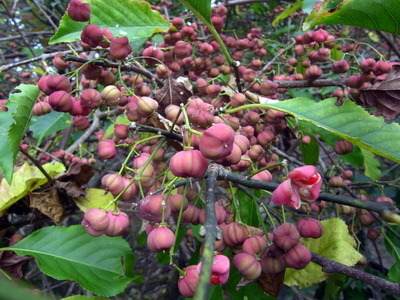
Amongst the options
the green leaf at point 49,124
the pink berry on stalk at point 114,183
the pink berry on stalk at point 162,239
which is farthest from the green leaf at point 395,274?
the green leaf at point 49,124

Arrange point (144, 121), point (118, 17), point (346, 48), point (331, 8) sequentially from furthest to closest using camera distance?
point (346, 48), point (118, 17), point (144, 121), point (331, 8)

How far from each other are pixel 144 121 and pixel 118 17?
724mm

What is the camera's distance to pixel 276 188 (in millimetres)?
799

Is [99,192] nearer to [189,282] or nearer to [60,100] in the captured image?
[60,100]

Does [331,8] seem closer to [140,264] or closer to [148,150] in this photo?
[148,150]

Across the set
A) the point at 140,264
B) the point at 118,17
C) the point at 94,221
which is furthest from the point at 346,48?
the point at 140,264

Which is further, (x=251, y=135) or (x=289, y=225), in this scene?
(x=251, y=135)

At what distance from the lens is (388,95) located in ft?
4.20

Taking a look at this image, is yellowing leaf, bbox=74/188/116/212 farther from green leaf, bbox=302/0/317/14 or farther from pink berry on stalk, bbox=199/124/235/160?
green leaf, bbox=302/0/317/14

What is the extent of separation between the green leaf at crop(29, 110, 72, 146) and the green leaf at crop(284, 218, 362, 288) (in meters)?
1.92

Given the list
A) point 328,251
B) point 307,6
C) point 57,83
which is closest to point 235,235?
point 328,251

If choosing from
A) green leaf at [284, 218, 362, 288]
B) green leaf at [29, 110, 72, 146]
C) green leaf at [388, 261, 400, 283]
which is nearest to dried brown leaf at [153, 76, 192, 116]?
green leaf at [284, 218, 362, 288]

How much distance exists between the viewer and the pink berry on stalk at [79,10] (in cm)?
129

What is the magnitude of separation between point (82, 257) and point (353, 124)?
1150 millimetres
